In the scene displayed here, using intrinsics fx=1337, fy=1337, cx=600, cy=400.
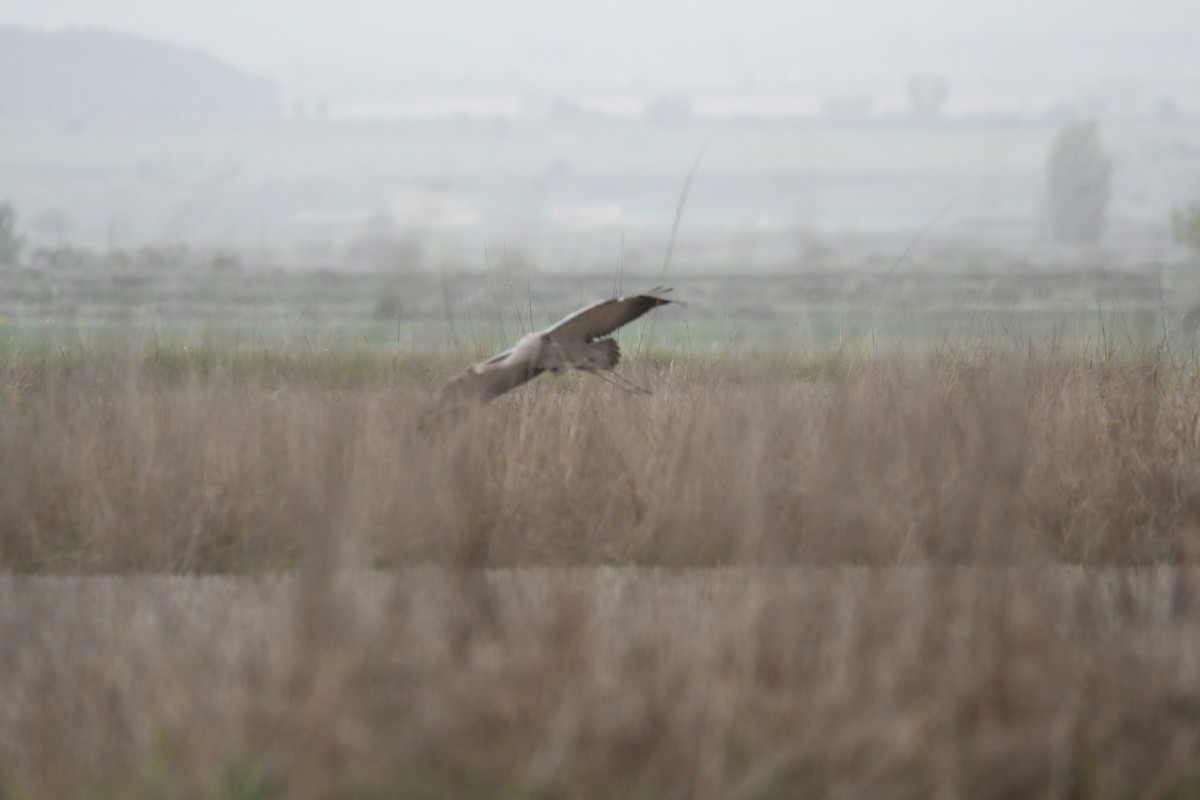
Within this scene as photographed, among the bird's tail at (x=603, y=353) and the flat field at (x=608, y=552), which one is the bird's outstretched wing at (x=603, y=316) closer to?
the bird's tail at (x=603, y=353)

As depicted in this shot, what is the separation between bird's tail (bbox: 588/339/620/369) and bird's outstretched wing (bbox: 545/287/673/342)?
A: 38mm

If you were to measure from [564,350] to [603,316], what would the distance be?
0.17 metres

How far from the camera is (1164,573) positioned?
379cm

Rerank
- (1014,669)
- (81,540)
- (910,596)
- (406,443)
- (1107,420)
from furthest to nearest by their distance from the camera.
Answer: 1. (1107,420)
2. (406,443)
3. (81,540)
4. (910,596)
5. (1014,669)

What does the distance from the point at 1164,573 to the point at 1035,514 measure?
492 mm

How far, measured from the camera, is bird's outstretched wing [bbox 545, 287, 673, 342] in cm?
408

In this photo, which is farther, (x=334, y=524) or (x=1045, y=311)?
(x=1045, y=311)

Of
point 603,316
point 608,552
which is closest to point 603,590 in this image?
point 608,552

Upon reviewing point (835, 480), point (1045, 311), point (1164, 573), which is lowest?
point (1164, 573)

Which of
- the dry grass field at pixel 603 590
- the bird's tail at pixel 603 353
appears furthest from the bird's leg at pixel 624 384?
the bird's tail at pixel 603 353

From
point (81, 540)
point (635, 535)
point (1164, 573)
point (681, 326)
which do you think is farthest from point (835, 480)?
point (681, 326)

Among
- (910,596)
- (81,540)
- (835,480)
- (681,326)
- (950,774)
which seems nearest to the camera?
(950,774)

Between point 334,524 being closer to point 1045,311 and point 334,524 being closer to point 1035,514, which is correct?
point 1035,514

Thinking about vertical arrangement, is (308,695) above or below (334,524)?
below
